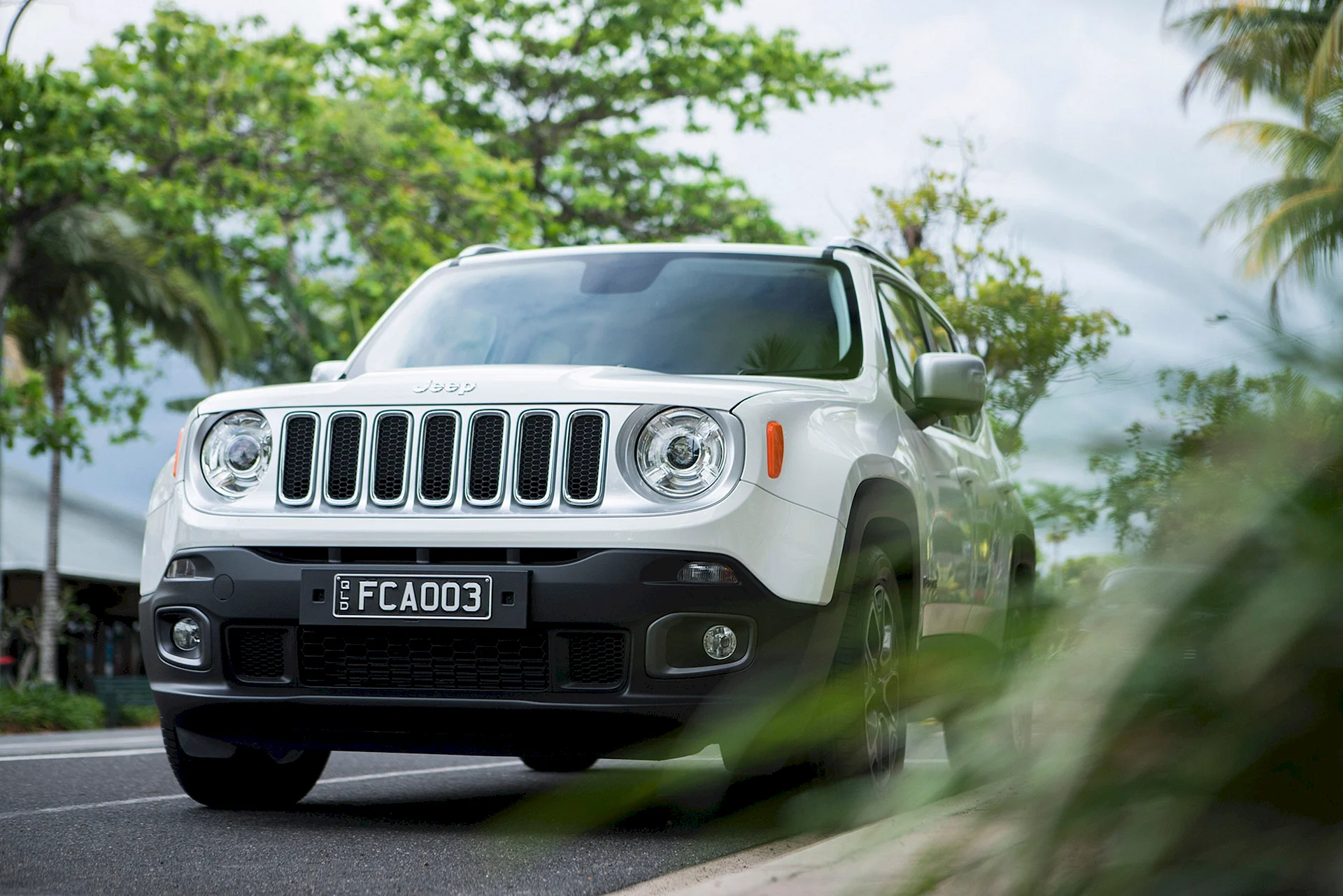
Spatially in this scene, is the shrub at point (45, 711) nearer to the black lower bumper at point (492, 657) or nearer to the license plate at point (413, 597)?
the black lower bumper at point (492, 657)

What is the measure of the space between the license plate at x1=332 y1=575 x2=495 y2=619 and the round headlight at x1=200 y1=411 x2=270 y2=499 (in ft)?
1.82

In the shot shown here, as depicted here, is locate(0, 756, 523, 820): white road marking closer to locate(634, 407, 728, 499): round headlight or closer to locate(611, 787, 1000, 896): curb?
locate(634, 407, 728, 499): round headlight

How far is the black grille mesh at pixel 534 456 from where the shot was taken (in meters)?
4.43

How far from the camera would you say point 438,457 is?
15.0ft

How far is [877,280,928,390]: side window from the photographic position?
584cm

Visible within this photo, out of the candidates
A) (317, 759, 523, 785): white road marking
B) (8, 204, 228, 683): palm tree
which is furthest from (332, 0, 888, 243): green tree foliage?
(317, 759, 523, 785): white road marking

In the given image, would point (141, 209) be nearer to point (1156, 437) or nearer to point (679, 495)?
point (679, 495)

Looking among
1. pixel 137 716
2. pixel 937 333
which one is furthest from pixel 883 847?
pixel 137 716

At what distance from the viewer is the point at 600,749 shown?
13.9 feet

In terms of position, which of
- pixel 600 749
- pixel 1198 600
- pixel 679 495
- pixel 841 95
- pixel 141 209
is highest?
pixel 841 95

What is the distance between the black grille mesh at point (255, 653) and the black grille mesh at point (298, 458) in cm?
40

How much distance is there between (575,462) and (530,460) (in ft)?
0.43

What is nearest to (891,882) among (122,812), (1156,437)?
(1156,437)

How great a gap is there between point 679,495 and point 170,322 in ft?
69.2
